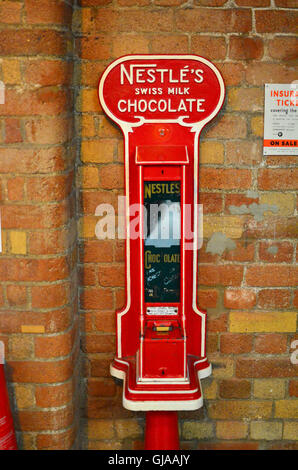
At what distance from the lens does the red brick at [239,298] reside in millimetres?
1979

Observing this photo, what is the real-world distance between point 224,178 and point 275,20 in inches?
23.4

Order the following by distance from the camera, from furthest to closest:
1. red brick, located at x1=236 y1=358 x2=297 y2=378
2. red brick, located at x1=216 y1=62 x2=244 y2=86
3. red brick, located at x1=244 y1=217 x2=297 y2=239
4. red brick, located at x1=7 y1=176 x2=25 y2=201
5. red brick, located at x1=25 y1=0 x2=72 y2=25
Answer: red brick, located at x1=236 y1=358 x2=297 y2=378, red brick, located at x1=244 y1=217 x2=297 y2=239, red brick, located at x1=216 y1=62 x2=244 y2=86, red brick, located at x1=7 y1=176 x2=25 y2=201, red brick, located at x1=25 y1=0 x2=72 y2=25

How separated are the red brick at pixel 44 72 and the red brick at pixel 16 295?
0.72m

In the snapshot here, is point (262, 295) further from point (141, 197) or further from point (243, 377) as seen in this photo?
point (141, 197)

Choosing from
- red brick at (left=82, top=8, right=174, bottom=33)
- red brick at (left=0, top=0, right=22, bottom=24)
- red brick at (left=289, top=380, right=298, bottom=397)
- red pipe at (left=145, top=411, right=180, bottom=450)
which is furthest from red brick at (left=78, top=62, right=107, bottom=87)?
red brick at (left=289, top=380, right=298, bottom=397)

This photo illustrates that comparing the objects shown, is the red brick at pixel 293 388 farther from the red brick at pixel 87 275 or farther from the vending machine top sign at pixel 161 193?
the red brick at pixel 87 275

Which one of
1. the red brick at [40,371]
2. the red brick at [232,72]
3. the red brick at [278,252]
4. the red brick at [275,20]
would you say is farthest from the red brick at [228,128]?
the red brick at [40,371]

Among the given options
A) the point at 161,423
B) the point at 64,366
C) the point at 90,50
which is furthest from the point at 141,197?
the point at 161,423

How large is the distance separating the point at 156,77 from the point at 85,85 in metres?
0.26

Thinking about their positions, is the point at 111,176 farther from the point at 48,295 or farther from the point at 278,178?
the point at 278,178

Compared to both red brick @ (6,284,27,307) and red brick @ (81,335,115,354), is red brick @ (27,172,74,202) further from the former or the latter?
red brick @ (81,335,115,354)

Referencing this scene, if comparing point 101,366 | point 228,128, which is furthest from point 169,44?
point 101,366

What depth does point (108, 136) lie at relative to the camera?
6.12 feet

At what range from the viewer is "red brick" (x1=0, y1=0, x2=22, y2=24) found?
162 centimetres
